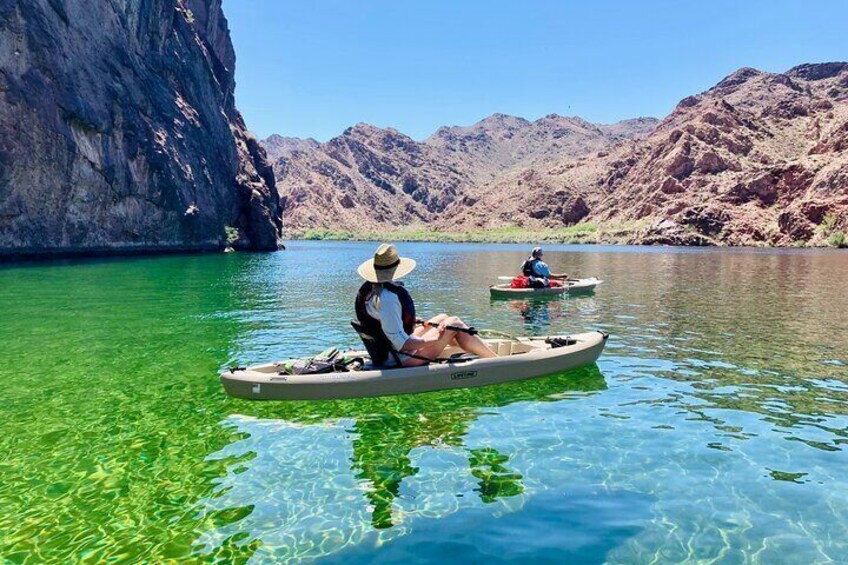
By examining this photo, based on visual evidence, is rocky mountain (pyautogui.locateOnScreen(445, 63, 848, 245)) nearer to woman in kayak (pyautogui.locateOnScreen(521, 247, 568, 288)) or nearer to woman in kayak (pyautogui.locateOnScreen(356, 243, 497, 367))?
woman in kayak (pyautogui.locateOnScreen(521, 247, 568, 288))

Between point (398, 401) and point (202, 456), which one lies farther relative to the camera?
point (398, 401)

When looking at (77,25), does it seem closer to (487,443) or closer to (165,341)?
(165,341)

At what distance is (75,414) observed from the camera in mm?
9852

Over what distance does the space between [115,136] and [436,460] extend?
6484 cm

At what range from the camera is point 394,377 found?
10266 mm

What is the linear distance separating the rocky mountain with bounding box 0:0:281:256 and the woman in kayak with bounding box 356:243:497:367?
5207 centimetres

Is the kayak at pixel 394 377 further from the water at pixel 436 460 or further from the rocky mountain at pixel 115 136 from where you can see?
the rocky mountain at pixel 115 136

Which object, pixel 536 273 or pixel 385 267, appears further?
pixel 536 273

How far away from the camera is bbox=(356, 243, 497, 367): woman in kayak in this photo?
9.68 metres

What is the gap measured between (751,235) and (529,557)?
109883 mm

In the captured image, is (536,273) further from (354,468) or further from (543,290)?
(354,468)

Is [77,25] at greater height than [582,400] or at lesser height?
greater

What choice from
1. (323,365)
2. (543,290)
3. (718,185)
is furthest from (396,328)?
(718,185)

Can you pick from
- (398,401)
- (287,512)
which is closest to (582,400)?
(398,401)
